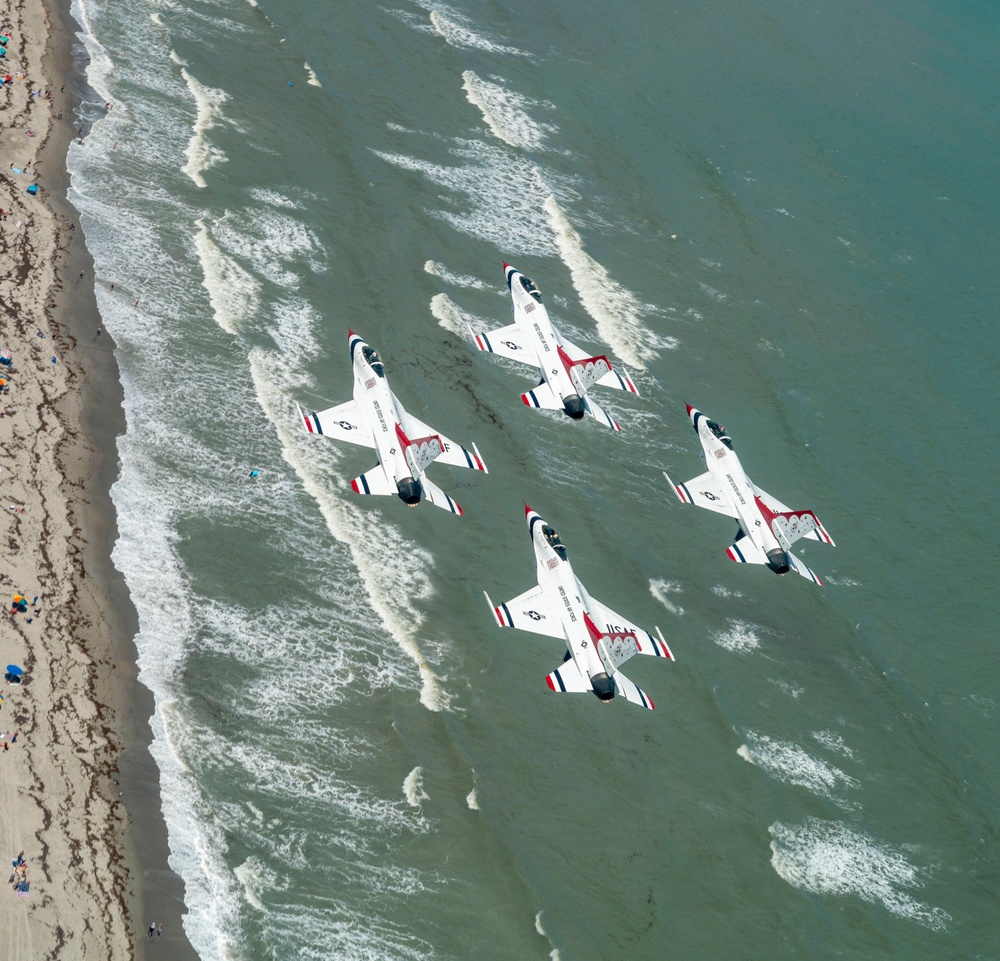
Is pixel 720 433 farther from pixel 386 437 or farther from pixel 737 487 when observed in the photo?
pixel 386 437

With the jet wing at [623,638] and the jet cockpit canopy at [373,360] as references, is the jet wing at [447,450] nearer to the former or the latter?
the jet cockpit canopy at [373,360]

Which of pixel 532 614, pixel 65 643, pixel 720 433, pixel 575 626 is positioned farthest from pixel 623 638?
pixel 65 643

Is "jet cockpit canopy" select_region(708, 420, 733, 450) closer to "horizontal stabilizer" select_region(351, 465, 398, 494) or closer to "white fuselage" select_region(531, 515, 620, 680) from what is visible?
"white fuselage" select_region(531, 515, 620, 680)

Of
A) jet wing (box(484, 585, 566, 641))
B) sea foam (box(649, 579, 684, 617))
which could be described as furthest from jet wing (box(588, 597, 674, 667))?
sea foam (box(649, 579, 684, 617))

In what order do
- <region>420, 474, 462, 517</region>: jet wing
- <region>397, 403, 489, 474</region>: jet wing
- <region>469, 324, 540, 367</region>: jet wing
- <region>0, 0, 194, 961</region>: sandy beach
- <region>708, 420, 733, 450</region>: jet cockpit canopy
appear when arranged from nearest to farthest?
<region>0, 0, 194, 961</region>: sandy beach
<region>420, 474, 462, 517</region>: jet wing
<region>397, 403, 489, 474</region>: jet wing
<region>708, 420, 733, 450</region>: jet cockpit canopy
<region>469, 324, 540, 367</region>: jet wing

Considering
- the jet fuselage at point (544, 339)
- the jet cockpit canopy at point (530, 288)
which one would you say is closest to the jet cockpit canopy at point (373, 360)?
the jet fuselage at point (544, 339)
